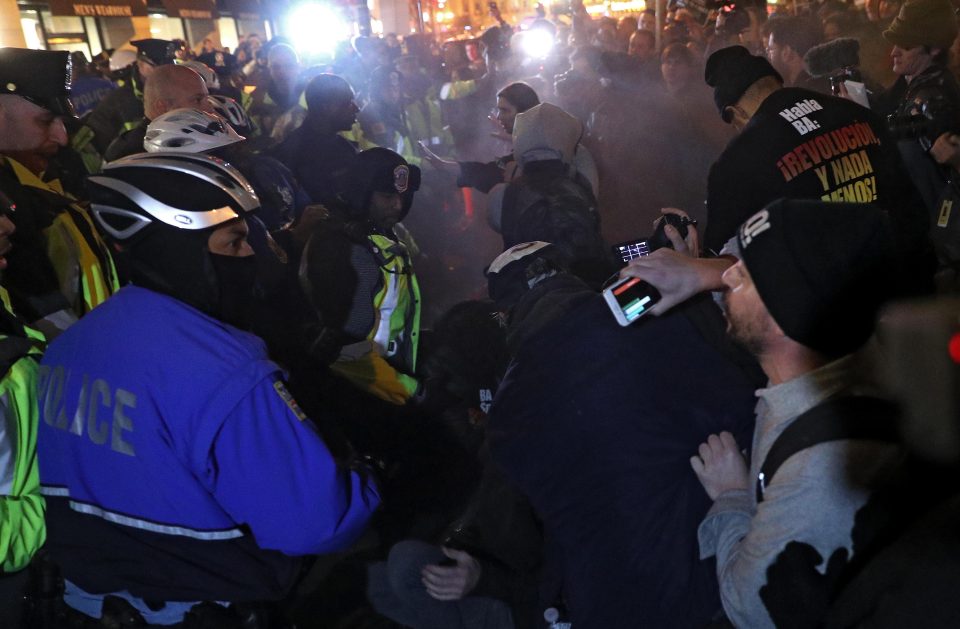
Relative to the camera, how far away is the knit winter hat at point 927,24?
4.77m

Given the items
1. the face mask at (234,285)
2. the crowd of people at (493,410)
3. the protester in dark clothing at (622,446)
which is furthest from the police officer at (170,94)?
the protester in dark clothing at (622,446)

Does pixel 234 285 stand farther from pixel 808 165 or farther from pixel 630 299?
pixel 808 165

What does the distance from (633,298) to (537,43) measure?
9298 millimetres

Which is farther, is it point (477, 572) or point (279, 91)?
point (279, 91)

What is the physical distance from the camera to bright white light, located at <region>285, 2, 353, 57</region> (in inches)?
680

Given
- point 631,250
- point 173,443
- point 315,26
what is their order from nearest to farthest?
point 173,443
point 631,250
point 315,26

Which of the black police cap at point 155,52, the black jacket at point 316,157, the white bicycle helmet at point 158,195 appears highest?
the black police cap at point 155,52

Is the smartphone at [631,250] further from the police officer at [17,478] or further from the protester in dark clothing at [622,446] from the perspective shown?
the police officer at [17,478]

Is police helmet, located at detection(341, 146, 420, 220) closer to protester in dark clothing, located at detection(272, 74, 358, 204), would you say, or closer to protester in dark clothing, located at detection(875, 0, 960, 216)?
protester in dark clothing, located at detection(272, 74, 358, 204)


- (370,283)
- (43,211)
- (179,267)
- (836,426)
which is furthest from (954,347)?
(43,211)

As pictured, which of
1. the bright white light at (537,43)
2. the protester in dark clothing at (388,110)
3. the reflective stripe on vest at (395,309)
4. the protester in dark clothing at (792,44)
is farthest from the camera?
the bright white light at (537,43)

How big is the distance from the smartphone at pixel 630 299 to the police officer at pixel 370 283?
1.87 m

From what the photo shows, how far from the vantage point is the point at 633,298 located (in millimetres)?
1848

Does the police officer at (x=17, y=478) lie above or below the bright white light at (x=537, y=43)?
below
